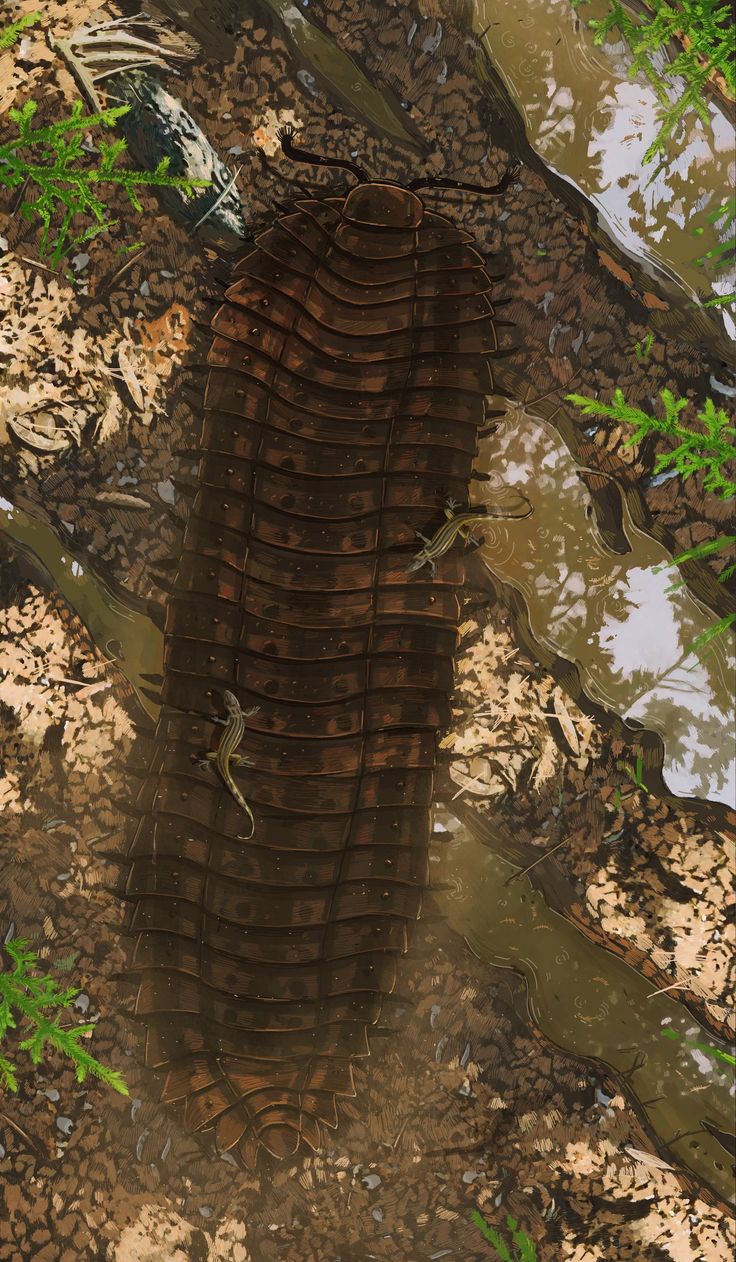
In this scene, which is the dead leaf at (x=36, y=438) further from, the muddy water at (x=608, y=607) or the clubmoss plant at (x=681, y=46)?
the clubmoss plant at (x=681, y=46)

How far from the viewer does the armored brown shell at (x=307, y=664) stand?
1.51 meters

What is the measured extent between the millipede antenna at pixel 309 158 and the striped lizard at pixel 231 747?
93 cm

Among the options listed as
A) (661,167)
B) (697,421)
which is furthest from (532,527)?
(661,167)

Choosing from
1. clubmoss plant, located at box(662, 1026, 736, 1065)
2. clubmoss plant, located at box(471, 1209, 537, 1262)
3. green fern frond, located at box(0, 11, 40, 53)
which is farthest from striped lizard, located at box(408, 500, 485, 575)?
clubmoss plant, located at box(471, 1209, 537, 1262)

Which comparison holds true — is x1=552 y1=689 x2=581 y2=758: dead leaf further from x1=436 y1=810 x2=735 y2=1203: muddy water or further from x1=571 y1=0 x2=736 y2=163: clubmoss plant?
x1=571 y1=0 x2=736 y2=163: clubmoss plant

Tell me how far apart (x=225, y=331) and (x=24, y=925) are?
1109 millimetres

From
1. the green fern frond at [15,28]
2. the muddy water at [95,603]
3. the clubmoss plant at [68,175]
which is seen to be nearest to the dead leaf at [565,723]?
the muddy water at [95,603]

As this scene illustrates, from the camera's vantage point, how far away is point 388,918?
5.12 feet

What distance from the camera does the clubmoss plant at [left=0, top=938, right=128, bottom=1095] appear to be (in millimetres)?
1559

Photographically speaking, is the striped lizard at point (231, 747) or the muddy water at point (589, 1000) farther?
the muddy water at point (589, 1000)

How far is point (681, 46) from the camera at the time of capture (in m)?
1.56

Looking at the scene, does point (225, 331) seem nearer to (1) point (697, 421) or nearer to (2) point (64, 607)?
(2) point (64, 607)

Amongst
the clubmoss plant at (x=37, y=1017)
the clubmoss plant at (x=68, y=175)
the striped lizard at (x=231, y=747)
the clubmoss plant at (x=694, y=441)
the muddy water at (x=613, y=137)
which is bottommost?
the clubmoss plant at (x=37, y=1017)

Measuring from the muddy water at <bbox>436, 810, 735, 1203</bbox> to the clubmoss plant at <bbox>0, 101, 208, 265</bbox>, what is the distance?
122 cm
